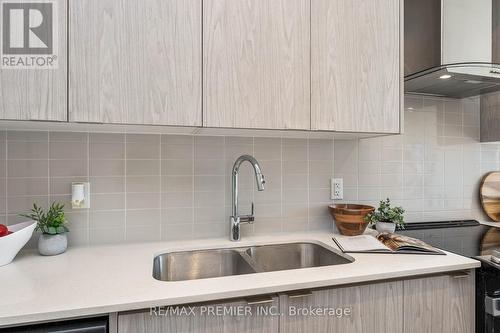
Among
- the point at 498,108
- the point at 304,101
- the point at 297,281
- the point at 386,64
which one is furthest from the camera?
the point at 498,108

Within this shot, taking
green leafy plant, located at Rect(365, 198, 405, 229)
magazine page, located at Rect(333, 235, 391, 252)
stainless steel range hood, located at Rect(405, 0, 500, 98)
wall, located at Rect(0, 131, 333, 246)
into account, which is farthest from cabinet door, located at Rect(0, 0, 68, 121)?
stainless steel range hood, located at Rect(405, 0, 500, 98)

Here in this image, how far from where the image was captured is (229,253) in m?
1.41

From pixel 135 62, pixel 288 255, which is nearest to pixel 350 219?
pixel 288 255

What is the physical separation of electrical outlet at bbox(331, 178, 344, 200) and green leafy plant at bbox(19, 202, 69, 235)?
132 centimetres

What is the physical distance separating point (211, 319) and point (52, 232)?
30.6 inches

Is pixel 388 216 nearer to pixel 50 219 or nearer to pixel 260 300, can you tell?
pixel 260 300

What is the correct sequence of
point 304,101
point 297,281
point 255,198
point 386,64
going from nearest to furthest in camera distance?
point 297,281 → point 304,101 → point 386,64 → point 255,198

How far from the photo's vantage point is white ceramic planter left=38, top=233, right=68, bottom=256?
121cm

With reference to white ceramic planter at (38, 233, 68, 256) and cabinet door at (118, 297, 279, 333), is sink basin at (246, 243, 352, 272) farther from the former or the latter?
white ceramic planter at (38, 233, 68, 256)

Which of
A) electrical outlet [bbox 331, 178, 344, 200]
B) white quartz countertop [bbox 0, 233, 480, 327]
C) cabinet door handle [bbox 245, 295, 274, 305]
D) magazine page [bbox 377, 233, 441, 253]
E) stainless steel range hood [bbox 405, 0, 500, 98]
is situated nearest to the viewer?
white quartz countertop [bbox 0, 233, 480, 327]

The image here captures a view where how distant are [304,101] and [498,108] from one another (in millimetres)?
→ 1519

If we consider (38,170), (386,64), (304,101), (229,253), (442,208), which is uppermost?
(386,64)

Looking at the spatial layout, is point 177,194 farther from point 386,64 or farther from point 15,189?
point 386,64

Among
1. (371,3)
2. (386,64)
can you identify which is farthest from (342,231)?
(371,3)
